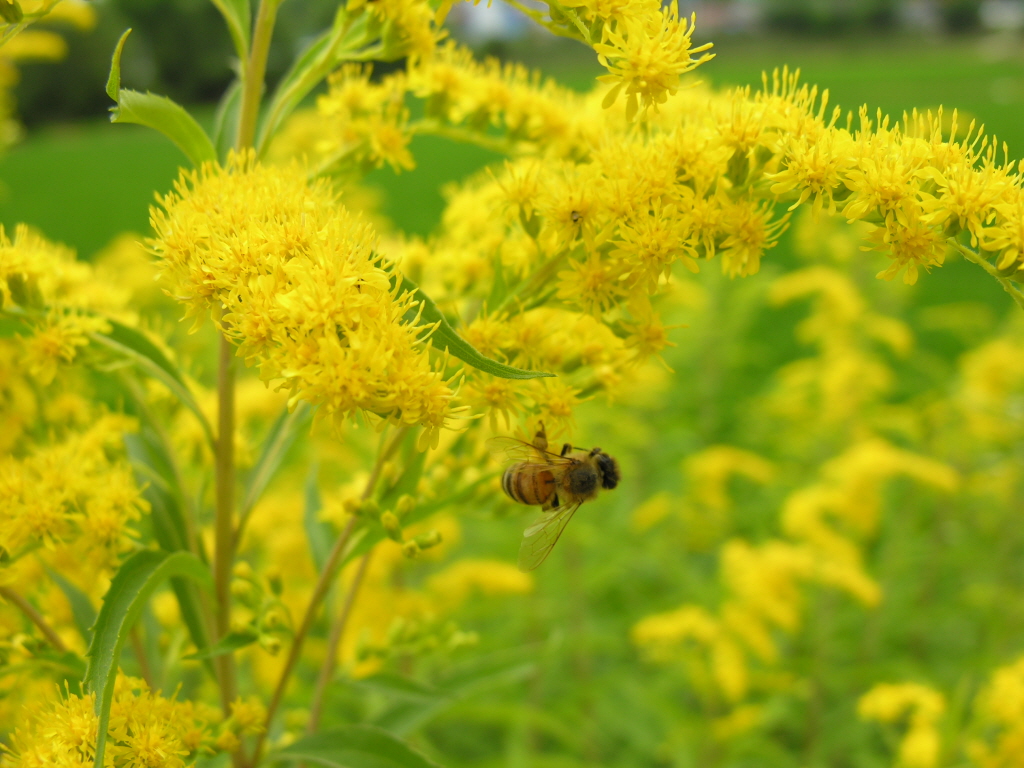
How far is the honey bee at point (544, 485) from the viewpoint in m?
1.42

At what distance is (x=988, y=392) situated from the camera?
11.1 feet

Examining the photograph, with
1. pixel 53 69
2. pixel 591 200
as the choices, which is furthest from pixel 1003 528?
pixel 53 69

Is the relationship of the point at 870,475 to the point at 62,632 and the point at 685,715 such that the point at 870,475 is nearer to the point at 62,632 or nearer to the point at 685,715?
the point at 685,715

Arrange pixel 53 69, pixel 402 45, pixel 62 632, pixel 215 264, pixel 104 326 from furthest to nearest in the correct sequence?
pixel 53 69
pixel 62 632
pixel 402 45
pixel 104 326
pixel 215 264

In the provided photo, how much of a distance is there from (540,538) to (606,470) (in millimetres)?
387

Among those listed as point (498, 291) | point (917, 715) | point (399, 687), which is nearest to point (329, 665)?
point (399, 687)

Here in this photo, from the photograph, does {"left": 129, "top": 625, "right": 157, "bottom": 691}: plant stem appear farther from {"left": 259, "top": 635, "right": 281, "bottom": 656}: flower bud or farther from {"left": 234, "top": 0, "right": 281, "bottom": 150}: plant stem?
{"left": 234, "top": 0, "right": 281, "bottom": 150}: plant stem

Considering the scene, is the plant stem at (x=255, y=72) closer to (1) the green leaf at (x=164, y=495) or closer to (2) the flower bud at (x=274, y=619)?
(1) the green leaf at (x=164, y=495)

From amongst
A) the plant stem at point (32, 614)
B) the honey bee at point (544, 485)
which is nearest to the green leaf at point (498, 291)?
the honey bee at point (544, 485)

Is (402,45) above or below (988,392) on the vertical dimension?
below

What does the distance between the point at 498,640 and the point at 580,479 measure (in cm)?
155

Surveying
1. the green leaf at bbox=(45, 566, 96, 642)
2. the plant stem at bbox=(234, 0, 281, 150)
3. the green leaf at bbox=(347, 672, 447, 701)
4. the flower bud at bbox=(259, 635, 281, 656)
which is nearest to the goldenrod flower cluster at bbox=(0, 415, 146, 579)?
the green leaf at bbox=(45, 566, 96, 642)

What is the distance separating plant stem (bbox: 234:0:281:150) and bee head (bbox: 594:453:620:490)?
0.97 meters

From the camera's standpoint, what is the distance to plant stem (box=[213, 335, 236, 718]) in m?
1.26
